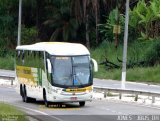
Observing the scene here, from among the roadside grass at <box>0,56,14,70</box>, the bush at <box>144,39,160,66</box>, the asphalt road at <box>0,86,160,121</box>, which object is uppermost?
the bush at <box>144,39,160,66</box>

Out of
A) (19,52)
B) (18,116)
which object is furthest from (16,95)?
(18,116)

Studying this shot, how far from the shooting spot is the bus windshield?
25.9 m

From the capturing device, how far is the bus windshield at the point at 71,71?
25.9 metres

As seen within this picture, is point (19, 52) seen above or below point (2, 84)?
above

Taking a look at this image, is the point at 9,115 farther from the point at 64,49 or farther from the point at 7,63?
the point at 7,63

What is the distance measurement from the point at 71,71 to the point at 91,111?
8.61 ft

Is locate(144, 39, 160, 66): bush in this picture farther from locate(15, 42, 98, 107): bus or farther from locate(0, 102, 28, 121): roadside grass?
locate(0, 102, 28, 121): roadside grass

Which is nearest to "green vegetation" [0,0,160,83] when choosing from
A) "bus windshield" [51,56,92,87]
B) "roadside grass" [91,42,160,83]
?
"roadside grass" [91,42,160,83]

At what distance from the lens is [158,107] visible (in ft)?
83.8

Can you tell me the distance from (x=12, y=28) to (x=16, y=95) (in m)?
45.5

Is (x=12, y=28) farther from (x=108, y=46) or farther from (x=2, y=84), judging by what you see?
(x=2, y=84)

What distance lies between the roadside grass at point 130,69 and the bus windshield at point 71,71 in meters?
21.8

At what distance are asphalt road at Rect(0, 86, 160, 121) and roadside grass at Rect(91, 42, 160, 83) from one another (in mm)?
19905

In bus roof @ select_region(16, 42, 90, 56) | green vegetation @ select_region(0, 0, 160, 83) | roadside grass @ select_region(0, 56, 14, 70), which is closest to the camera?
bus roof @ select_region(16, 42, 90, 56)
